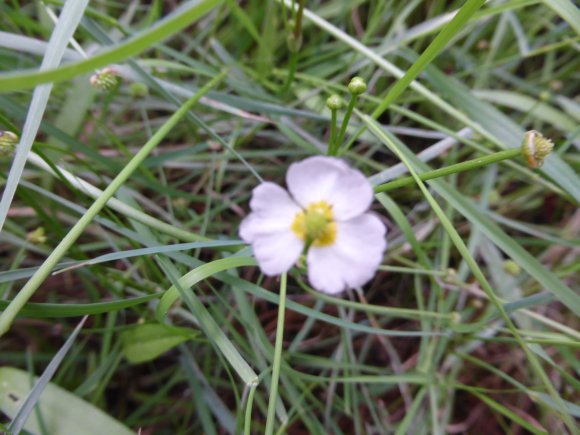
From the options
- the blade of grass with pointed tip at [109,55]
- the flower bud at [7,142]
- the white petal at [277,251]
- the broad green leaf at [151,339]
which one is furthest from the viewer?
the broad green leaf at [151,339]

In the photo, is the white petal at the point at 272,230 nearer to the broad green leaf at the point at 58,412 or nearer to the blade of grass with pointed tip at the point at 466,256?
the blade of grass with pointed tip at the point at 466,256

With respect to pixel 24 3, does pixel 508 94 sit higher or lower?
lower

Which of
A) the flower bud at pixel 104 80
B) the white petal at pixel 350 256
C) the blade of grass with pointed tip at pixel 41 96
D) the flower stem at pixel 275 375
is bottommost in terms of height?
the flower stem at pixel 275 375

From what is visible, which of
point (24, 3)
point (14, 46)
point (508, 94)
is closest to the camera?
point (14, 46)

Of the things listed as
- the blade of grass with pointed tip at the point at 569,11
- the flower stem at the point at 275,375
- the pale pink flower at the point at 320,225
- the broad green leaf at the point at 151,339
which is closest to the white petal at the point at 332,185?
the pale pink flower at the point at 320,225

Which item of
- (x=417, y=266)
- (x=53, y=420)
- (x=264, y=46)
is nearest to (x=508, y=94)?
(x=417, y=266)

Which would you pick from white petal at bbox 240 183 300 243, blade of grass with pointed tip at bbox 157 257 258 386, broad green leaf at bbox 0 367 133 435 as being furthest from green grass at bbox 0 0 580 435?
white petal at bbox 240 183 300 243

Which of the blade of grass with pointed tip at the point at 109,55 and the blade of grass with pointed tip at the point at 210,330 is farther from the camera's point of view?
the blade of grass with pointed tip at the point at 210,330

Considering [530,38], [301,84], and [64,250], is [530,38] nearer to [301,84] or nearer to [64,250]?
[301,84]

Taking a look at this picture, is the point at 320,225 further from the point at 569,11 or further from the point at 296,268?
the point at 569,11
